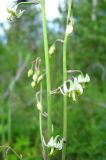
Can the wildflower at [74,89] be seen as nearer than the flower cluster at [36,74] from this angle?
Yes

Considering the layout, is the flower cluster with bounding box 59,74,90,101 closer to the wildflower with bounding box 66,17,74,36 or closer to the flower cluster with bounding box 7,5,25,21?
the wildflower with bounding box 66,17,74,36

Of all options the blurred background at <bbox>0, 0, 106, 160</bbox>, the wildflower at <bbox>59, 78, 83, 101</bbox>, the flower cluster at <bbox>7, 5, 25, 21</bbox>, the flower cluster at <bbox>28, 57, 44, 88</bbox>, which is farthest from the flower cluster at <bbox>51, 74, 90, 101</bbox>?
the blurred background at <bbox>0, 0, 106, 160</bbox>

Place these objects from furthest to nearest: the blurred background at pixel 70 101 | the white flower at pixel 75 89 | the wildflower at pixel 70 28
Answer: the blurred background at pixel 70 101 < the wildflower at pixel 70 28 < the white flower at pixel 75 89

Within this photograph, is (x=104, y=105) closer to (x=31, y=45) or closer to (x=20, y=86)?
(x=20, y=86)

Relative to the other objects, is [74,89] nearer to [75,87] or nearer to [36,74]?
[75,87]

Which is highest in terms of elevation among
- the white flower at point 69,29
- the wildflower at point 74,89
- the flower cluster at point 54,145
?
the white flower at point 69,29

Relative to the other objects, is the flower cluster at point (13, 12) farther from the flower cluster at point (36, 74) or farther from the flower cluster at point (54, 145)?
the flower cluster at point (54, 145)

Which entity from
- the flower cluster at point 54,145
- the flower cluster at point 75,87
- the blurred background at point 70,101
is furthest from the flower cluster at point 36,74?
the blurred background at point 70,101

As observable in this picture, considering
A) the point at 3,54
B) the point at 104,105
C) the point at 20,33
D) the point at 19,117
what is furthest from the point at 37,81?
the point at 20,33

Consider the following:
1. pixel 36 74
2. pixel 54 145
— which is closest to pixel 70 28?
pixel 36 74

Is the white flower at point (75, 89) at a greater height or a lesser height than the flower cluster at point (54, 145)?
greater
